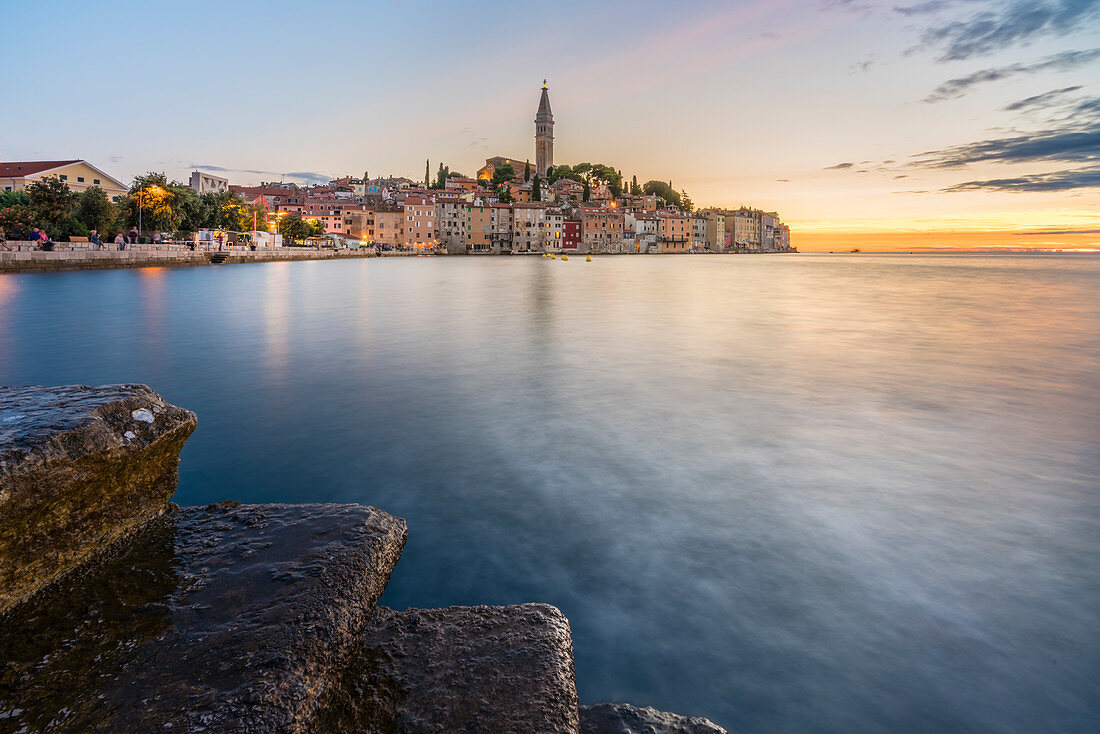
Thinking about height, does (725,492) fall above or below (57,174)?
below

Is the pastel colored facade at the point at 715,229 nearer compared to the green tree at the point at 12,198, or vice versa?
the green tree at the point at 12,198

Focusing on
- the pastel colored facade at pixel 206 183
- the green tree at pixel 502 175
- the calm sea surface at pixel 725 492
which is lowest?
the calm sea surface at pixel 725 492

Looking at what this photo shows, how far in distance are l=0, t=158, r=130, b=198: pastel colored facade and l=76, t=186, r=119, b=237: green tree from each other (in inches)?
819

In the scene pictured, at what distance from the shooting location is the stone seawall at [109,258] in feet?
88.3

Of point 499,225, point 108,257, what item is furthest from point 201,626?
point 499,225

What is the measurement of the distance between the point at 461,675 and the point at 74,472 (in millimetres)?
1676

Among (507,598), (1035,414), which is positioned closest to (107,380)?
(507,598)

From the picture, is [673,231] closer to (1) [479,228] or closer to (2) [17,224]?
(1) [479,228]

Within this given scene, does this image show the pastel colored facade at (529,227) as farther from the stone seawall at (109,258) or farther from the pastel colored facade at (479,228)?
the stone seawall at (109,258)

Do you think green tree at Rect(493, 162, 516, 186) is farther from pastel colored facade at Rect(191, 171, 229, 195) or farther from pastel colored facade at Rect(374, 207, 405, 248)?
pastel colored facade at Rect(191, 171, 229, 195)

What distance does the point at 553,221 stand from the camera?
10269 cm

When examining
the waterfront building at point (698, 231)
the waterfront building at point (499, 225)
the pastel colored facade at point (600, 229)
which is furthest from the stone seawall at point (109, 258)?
the waterfront building at point (698, 231)

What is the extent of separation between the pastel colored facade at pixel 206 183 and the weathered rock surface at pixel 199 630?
86847mm

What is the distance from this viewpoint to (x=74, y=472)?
7.21ft
